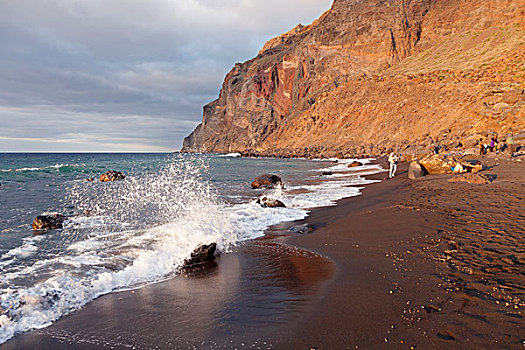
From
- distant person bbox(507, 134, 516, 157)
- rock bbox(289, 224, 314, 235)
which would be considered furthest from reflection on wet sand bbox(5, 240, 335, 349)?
distant person bbox(507, 134, 516, 157)

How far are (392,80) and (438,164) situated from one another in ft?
155

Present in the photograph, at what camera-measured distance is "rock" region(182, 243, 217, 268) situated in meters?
5.81

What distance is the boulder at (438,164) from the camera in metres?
14.9

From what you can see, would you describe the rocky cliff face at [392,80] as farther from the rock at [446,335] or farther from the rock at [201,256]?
the rock at [446,335]

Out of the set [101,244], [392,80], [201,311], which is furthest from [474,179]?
[392,80]

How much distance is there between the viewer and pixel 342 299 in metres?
3.91

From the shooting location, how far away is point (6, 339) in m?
3.44

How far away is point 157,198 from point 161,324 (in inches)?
425

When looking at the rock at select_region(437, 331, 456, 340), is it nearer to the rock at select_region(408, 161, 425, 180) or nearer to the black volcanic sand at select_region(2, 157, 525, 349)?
the black volcanic sand at select_region(2, 157, 525, 349)

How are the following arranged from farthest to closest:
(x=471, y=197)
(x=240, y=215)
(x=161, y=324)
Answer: (x=240, y=215) < (x=471, y=197) < (x=161, y=324)

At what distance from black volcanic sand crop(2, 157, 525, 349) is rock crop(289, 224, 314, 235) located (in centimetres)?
81

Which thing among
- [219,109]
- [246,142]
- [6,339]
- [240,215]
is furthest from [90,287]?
[219,109]

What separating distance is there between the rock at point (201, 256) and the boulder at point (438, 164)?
1372 centimetres

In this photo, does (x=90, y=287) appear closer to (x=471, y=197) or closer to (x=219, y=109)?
(x=471, y=197)
